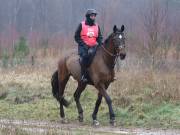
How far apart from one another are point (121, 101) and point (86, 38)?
2.64m

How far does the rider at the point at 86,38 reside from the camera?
12742 mm

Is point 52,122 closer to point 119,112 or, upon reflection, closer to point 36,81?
point 119,112

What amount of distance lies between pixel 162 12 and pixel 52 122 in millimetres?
A: 10635

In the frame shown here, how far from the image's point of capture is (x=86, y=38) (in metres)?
12.9

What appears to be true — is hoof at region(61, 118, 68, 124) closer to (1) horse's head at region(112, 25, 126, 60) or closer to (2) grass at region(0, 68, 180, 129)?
(2) grass at region(0, 68, 180, 129)

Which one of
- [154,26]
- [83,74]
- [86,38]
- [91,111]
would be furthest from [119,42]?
[154,26]

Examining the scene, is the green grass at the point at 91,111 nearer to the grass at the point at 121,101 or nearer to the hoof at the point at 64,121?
the grass at the point at 121,101

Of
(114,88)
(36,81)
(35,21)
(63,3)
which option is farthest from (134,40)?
(63,3)

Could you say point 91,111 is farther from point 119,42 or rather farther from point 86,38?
point 119,42

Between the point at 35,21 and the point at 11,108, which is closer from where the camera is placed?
the point at 11,108

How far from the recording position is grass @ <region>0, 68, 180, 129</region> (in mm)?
12953

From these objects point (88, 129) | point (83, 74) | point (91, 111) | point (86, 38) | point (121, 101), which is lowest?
point (91, 111)

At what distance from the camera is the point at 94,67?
1262 cm

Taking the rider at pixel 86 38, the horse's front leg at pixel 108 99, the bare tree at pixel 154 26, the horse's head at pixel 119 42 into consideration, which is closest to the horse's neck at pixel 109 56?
the horse's head at pixel 119 42
